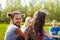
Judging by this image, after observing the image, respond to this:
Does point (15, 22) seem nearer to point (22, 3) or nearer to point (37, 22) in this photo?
point (37, 22)

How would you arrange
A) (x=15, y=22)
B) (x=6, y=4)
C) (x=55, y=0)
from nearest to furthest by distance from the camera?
(x=15, y=22) < (x=6, y=4) < (x=55, y=0)

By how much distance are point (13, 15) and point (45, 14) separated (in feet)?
1.27

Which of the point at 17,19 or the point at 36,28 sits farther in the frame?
the point at 17,19

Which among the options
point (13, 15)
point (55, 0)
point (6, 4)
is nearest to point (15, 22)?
point (13, 15)

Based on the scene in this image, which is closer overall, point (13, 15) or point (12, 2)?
point (13, 15)

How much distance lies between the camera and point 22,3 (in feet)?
38.8

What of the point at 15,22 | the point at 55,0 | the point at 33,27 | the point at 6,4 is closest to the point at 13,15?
the point at 15,22

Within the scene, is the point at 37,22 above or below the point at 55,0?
below

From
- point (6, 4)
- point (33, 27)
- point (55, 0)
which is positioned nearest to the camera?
point (33, 27)

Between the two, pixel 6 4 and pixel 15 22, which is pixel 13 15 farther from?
pixel 6 4

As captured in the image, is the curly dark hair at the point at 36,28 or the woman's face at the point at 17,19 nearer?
the curly dark hair at the point at 36,28

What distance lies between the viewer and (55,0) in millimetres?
11641

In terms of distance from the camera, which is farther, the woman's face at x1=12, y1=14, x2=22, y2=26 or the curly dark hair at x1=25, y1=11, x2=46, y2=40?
the woman's face at x1=12, y1=14, x2=22, y2=26

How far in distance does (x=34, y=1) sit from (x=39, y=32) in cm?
988
